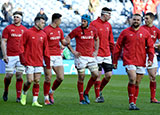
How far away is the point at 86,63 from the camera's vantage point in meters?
10.6

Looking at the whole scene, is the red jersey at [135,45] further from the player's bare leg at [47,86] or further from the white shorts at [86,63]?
the player's bare leg at [47,86]

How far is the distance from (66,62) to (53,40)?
13.2 meters

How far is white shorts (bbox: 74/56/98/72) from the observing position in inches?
416

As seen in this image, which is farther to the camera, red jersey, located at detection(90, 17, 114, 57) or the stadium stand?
the stadium stand

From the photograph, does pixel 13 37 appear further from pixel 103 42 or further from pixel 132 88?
pixel 132 88

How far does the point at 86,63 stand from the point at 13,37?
192 centimetres

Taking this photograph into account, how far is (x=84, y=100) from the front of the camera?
417 inches

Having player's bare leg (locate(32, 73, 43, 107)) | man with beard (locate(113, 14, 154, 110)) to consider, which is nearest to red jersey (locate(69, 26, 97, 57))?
man with beard (locate(113, 14, 154, 110))

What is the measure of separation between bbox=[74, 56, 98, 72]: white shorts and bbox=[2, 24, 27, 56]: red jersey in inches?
61.1

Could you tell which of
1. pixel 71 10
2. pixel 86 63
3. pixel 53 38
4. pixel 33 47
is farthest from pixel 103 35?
pixel 71 10

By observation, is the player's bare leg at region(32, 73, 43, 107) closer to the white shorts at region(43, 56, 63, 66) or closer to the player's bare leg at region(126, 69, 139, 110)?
the white shorts at region(43, 56, 63, 66)

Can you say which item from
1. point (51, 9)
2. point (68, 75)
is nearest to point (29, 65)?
point (68, 75)

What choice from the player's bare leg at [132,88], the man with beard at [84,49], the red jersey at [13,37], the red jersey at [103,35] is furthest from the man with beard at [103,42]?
the player's bare leg at [132,88]

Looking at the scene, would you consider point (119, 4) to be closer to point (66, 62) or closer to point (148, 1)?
point (148, 1)
